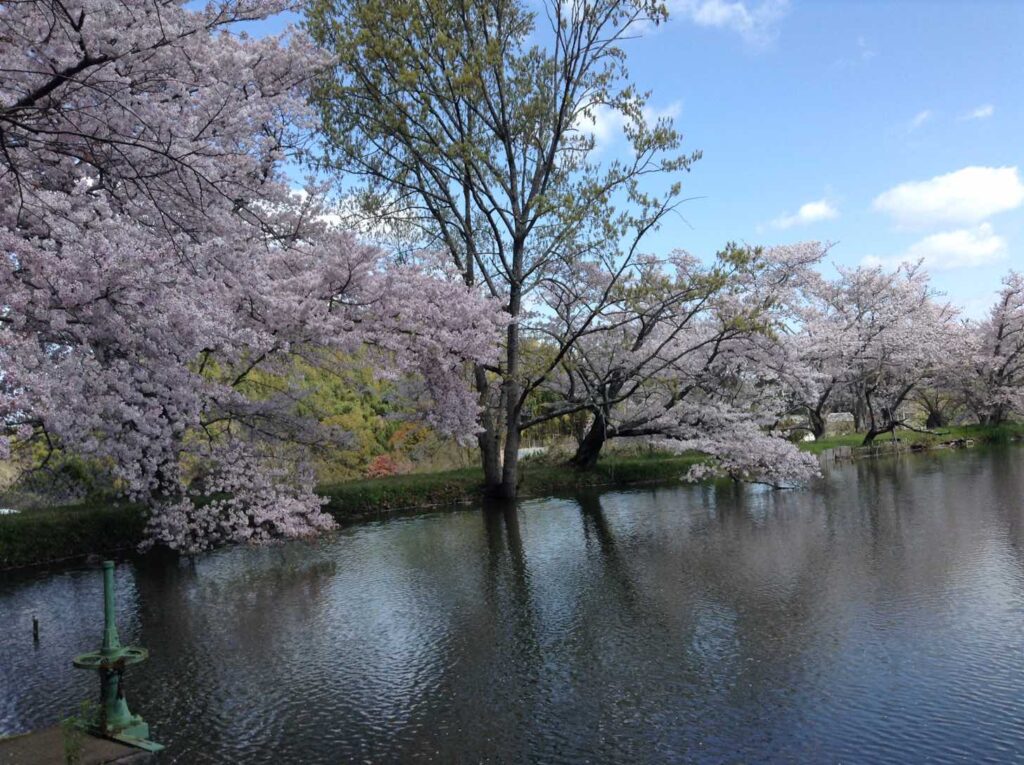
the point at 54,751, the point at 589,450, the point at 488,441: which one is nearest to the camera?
the point at 54,751

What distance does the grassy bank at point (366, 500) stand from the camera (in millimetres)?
13805

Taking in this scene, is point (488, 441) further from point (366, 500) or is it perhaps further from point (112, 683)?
point (112, 683)

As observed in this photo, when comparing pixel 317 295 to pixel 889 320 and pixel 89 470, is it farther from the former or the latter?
pixel 889 320

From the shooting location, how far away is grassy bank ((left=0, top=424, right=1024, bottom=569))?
45.3 feet

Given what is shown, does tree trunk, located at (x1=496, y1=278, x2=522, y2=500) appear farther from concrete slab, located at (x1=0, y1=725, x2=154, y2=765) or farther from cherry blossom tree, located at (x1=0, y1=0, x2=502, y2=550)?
concrete slab, located at (x1=0, y1=725, x2=154, y2=765)

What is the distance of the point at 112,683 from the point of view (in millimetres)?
5375

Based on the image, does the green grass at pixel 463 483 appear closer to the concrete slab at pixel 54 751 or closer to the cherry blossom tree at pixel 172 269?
the cherry blossom tree at pixel 172 269

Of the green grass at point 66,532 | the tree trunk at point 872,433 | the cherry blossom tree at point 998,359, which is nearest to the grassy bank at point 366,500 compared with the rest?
the green grass at point 66,532

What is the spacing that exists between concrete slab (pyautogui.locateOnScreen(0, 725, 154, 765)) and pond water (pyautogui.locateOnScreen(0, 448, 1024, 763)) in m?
Result: 0.41

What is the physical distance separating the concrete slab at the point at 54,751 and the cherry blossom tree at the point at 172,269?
2.42 metres

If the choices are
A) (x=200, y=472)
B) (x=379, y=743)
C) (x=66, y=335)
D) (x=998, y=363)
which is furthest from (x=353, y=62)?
(x=998, y=363)

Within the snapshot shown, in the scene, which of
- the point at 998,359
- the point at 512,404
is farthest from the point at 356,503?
the point at 998,359

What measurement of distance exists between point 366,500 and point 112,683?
13493 mm

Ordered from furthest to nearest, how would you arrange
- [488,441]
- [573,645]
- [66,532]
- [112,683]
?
[488,441] → [66,532] → [573,645] → [112,683]
